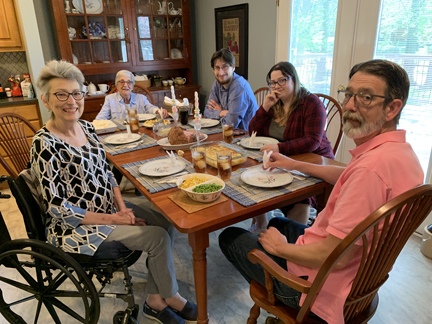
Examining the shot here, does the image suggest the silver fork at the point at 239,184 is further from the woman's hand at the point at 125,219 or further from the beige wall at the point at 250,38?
the beige wall at the point at 250,38

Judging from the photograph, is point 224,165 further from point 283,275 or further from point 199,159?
point 283,275

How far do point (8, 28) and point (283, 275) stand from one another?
385 cm

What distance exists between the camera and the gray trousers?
1378mm

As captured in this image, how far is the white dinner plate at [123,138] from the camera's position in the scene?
6.79 feet

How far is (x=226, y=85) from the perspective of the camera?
280 centimetres

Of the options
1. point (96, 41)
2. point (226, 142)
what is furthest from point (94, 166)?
point (96, 41)

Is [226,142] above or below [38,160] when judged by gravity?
below

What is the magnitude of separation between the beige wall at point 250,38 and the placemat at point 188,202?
2506 mm

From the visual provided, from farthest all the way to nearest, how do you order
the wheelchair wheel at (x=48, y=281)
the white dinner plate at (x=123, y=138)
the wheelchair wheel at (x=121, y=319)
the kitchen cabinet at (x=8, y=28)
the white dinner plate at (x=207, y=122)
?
the kitchen cabinet at (x=8, y=28)
the white dinner plate at (x=207, y=122)
the white dinner plate at (x=123, y=138)
the wheelchair wheel at (x=121, y=319)
the wheelchair wheel at (x=48, y=281)

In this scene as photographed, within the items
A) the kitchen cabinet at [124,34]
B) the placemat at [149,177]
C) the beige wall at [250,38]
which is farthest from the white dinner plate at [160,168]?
the kitchen cabinet at [124,34]

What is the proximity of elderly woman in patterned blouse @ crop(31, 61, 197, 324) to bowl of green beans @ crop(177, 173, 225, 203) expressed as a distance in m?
0.26

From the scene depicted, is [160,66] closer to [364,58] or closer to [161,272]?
[364,58]

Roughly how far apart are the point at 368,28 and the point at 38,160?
2.43 m

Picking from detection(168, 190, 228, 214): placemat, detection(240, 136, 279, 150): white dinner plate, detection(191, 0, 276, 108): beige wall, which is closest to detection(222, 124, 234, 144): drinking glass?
detection(240, 136, 279, 150): white dinner plate
